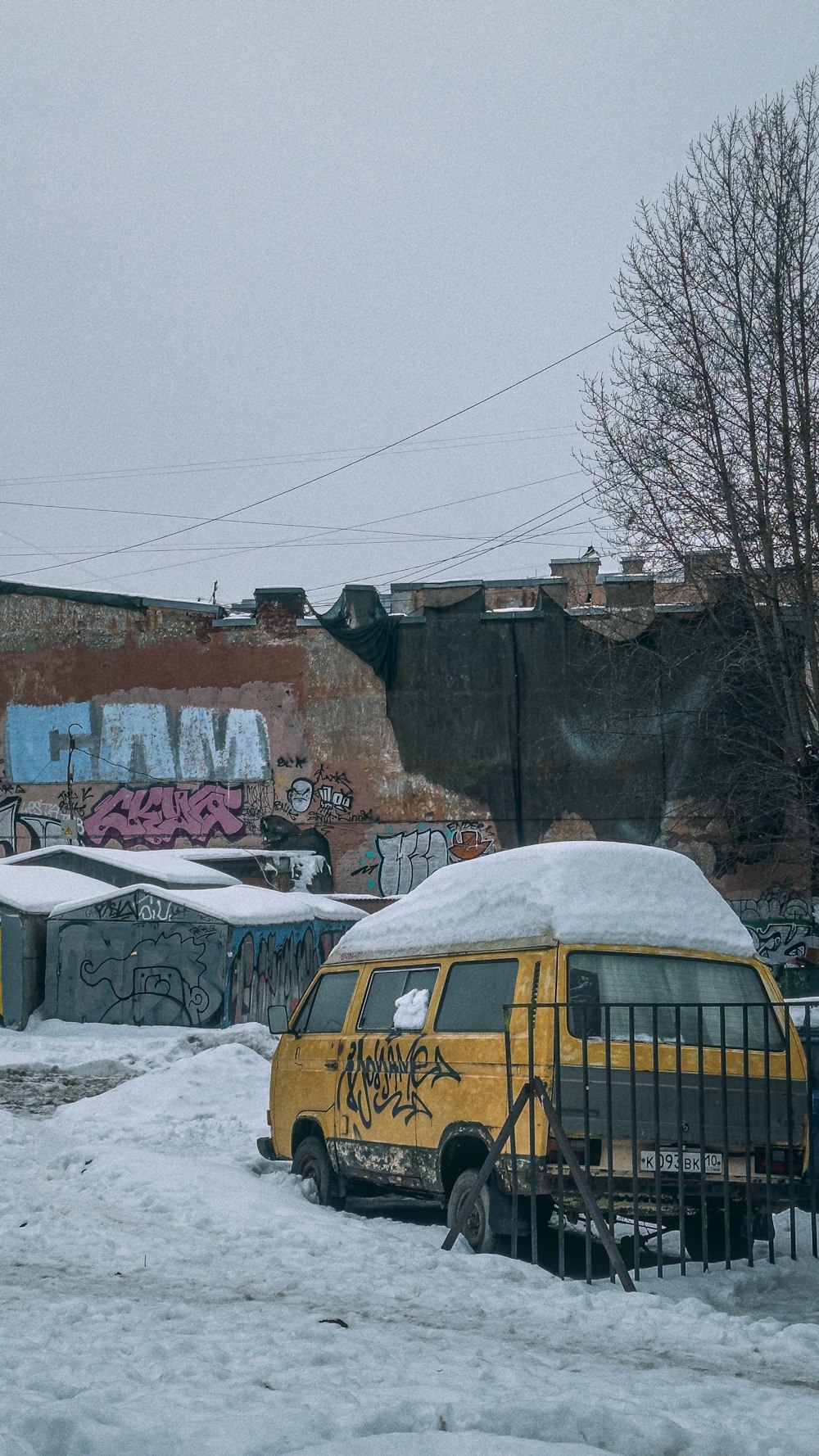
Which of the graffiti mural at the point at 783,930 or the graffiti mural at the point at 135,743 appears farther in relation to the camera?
the graffiti mural at the point at 135,743

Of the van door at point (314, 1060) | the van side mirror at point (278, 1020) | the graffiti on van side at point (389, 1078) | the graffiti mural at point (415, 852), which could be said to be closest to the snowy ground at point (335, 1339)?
the van door at point (314, 1060)

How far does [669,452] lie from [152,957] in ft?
42.8

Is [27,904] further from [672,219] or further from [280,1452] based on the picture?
[280,1452]

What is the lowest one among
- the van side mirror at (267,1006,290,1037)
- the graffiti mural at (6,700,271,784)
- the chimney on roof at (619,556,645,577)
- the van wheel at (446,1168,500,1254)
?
the van wheel at (446,1168,500,1254)

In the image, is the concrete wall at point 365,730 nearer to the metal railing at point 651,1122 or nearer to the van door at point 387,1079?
the van door at point 387,1079

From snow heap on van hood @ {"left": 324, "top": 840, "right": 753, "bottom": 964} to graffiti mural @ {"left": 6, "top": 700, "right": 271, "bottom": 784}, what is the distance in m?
30.1

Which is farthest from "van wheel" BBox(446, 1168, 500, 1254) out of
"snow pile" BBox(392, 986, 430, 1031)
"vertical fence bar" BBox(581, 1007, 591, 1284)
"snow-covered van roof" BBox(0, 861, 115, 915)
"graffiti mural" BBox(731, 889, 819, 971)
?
"graffiti mural" BBox(731, 889, 819, 971)

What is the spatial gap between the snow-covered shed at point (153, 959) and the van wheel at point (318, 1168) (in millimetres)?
14534

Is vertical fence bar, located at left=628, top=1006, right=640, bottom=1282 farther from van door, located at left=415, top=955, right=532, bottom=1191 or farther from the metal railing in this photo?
van door, located at left=415, top=955, right=532, bottom=1191

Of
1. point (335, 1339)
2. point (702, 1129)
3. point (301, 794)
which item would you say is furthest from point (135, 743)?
point (335, 1339)

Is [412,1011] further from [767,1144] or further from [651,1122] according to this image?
[767,1144]

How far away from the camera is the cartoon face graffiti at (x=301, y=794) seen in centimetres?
3800

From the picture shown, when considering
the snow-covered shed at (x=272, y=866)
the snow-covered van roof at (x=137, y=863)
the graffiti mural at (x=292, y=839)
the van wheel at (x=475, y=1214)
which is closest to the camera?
the van wheel at (x=475, y=1214)

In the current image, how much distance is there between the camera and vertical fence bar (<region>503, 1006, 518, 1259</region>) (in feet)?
22.9
